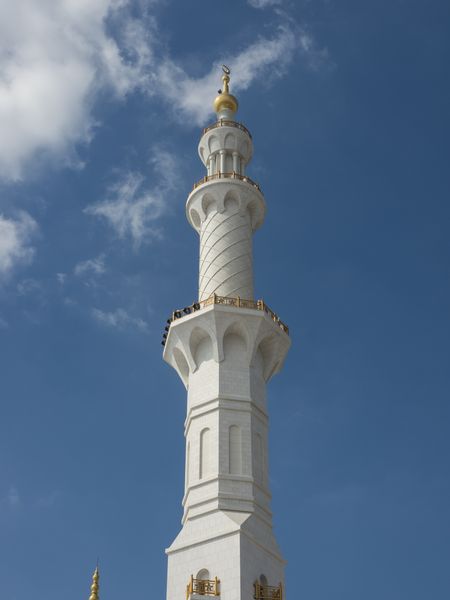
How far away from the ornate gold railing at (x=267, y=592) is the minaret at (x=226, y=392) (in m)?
0.04

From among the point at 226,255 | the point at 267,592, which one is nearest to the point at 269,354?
the point at 226,255

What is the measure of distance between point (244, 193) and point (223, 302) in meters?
6.74

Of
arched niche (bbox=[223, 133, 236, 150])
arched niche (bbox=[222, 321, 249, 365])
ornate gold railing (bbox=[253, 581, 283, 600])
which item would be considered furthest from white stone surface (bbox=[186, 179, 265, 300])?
ornate gold railing (bbox=[253, 581, 283, 600])

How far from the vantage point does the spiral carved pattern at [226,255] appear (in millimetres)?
40719

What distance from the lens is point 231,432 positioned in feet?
119

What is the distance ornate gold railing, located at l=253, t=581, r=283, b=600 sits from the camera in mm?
32469

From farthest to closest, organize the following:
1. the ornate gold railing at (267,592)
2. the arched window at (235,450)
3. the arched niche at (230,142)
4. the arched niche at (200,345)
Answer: the arched niche at (230,142) → the arched niche at (200,345) → the arched window at (235,450) → the ornate gold railing at (267,592)

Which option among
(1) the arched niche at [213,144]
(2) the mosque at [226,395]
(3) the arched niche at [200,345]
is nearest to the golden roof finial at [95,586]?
(2) the mosque at [226,395]

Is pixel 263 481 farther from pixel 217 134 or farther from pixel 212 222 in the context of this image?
pixel 217 134

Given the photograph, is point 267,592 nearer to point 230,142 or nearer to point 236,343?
Result: point 236,343

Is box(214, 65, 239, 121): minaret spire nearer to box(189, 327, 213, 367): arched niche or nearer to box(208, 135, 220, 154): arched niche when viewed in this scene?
box(208, 135, 220, 154): arched niche

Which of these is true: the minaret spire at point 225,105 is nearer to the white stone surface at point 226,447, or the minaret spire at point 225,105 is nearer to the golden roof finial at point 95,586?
the white stone surface at point 226,447

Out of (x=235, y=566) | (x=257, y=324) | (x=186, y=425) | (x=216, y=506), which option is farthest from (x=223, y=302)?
(x=235, y=566)

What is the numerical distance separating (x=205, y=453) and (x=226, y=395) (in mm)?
2421
